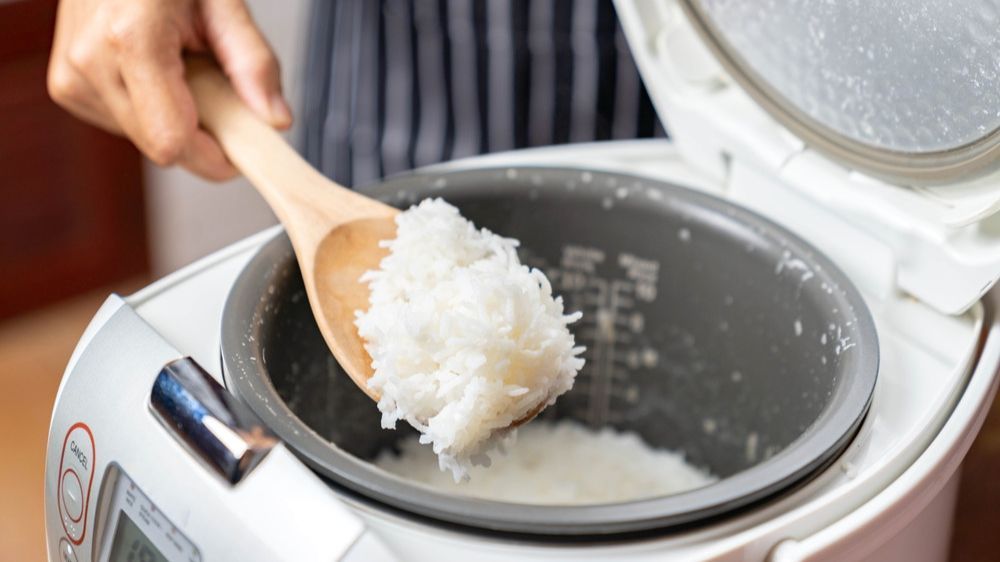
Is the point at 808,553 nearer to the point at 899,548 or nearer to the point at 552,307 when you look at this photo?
the point at 899,548

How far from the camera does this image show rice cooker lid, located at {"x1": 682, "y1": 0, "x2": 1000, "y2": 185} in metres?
0.69

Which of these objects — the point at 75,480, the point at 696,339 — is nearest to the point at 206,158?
the point at 75,480

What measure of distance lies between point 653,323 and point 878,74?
27 centimetres

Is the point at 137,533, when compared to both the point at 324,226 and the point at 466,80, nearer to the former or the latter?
the point at 324,226

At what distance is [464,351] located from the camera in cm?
67

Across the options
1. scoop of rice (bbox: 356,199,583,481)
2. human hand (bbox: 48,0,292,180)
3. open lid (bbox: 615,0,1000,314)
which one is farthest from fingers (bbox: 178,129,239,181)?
open lid (bbox: 615,0,1000,314)

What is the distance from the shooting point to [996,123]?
2.21ft

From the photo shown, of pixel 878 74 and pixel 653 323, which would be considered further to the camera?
pixel 653 323

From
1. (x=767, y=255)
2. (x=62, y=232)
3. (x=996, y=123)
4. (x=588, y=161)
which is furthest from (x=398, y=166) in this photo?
(x=62, y=232)

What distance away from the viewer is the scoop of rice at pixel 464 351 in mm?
662

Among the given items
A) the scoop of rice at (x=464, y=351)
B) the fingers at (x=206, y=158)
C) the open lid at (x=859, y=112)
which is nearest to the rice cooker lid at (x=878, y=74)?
the open lid at (x=859, y=112)

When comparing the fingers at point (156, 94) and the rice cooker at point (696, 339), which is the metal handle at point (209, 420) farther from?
the fingers at point (156, 94)

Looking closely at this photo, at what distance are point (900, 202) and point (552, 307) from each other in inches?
10.1

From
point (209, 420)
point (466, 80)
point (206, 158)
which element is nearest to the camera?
point (209, 420)
